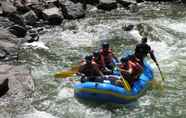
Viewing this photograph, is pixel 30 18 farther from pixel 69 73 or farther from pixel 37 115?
pixel 37 115

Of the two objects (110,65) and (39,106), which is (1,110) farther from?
(110,65)

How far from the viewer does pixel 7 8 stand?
883 inches

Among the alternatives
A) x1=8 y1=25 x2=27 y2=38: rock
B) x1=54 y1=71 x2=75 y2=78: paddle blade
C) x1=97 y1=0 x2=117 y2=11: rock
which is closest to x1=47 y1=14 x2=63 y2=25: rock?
x1=8 y1=25 x2=27 y2=38: rock

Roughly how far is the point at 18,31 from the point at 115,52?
4.63m

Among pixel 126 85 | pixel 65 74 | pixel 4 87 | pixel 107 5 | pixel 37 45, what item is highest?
pixel 126 85

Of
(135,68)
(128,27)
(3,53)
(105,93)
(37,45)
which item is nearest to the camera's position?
(105,93)

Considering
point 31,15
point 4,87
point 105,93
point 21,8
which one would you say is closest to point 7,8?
point 21,8

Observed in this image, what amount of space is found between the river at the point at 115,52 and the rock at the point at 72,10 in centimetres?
32

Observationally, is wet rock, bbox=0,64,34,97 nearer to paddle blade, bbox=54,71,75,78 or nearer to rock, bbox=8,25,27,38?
paddle blade, bbox=54,71,75,78

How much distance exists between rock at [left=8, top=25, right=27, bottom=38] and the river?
36.1 inches

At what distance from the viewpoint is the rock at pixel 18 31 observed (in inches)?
803

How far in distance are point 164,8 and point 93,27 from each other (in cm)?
505

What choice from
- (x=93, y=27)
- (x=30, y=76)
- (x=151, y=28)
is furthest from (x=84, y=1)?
(x=30, y=76)

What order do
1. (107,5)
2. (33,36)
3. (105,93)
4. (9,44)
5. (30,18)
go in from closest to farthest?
(105,93) → (9,44) → (33,36) → (30,18) → (107,5)
